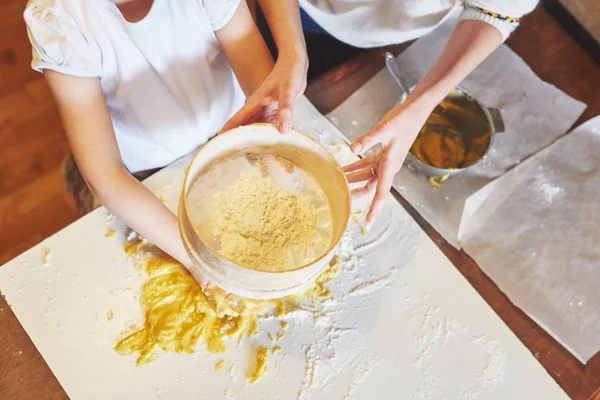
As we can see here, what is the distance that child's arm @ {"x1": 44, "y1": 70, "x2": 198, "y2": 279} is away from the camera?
2.14 feet

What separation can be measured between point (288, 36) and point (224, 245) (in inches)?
Answer: 14.7

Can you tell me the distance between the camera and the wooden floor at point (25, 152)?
1.36 m

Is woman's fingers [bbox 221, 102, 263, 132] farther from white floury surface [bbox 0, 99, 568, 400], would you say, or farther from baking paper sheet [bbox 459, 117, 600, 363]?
baking paper sheet [bbox 459, 117, 600, 363]

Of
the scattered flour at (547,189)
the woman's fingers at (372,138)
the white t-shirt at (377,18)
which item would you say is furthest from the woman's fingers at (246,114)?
the scattered flour at (547,189)

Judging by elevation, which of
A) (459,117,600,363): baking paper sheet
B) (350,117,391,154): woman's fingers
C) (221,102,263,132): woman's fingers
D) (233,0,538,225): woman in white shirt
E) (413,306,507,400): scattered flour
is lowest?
(459,117,600,363): baking paper sheet

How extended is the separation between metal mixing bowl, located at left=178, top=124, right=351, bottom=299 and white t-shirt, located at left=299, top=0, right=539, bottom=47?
45 cm

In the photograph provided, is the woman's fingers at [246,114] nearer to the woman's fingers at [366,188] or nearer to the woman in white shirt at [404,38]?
the woman in white shirt at [404,38]

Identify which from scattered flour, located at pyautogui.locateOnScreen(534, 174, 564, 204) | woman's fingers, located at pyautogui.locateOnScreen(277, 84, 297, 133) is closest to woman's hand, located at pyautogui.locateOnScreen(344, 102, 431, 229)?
woman's fingers, located at pyautogui.locateOnScreen(277, 84, 297, 133)

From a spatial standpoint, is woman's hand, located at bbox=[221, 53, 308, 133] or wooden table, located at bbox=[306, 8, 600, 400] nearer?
woman's hand, located at bbox=[221, 53, 308, 133]

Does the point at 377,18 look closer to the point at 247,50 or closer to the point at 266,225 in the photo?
the point at 247,50

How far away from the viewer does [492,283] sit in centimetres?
78

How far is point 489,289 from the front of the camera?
0.77m

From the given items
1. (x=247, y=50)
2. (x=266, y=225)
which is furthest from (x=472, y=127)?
(x=266, y=225)

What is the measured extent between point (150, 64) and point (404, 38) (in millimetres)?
441
